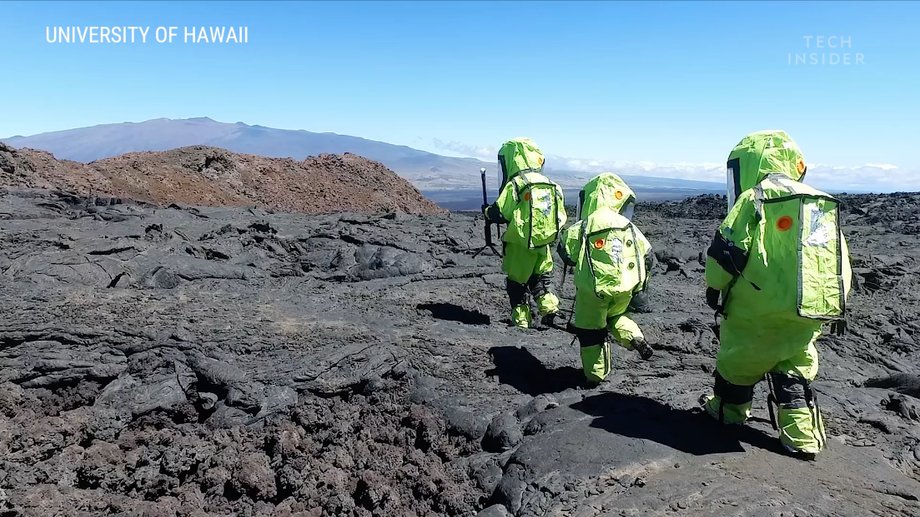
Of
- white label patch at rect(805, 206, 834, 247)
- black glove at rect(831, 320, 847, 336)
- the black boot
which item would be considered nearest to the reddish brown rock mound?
the black boot

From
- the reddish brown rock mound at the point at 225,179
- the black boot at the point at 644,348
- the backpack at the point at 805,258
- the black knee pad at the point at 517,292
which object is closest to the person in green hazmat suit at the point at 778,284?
the backpack at the point at 805,258

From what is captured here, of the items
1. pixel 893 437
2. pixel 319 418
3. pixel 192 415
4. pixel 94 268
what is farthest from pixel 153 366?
pixel 893 437

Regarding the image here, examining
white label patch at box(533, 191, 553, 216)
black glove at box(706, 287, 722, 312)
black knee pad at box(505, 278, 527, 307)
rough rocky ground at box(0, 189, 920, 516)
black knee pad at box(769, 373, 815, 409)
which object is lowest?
rough rocky ground at box(0, 189, 920, 516)

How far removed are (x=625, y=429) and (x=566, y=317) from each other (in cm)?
385

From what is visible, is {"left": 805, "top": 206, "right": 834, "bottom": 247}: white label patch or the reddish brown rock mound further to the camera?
the reddish brown rock mound

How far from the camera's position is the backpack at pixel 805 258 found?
320 cm

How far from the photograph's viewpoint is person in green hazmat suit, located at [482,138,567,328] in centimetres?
654

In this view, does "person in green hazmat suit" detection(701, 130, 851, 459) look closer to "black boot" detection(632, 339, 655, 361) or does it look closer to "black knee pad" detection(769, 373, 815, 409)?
"black knee pad" detection(769, 373, 815, 409)

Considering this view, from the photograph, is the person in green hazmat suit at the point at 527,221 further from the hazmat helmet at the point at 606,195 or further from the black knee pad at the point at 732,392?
the black knee pad at the point at 732,392

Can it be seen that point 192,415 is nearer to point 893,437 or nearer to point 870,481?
point 870,481

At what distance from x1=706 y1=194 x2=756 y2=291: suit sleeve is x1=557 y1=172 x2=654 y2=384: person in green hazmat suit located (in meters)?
0.99

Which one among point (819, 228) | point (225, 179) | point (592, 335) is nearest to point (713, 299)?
point (819, 228)

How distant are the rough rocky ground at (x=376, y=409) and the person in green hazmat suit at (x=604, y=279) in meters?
0.40

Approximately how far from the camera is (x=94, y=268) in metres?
7.91
